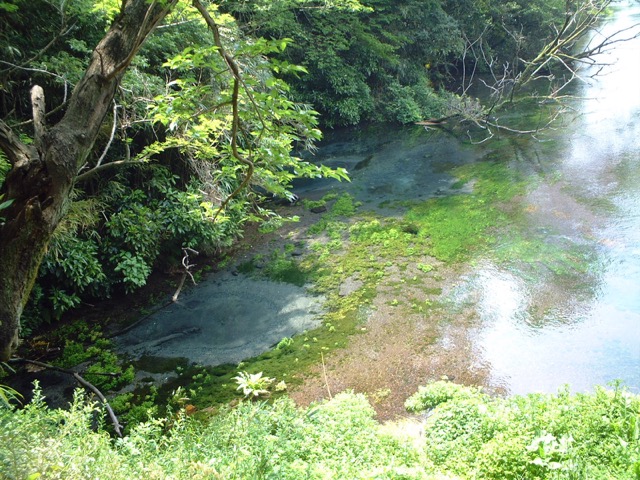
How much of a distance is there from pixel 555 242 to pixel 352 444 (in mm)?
5574

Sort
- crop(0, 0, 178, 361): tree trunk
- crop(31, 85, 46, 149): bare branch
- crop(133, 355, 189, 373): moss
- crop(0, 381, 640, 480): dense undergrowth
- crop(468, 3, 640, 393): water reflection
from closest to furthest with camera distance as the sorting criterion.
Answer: crop(0, 381, 640, 480): dense undergrowth
crop(0, 0, 178, 361): tree trunk
crop(31, 85, 46, 149): bare branch
crop(468, 3, 640, 393): water reflection
crop(133, 355, 189, 373): moss

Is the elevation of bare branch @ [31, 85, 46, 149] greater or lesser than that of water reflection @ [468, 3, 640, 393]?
greater

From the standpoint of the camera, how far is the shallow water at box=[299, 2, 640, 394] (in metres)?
5.12

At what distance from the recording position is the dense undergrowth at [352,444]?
2.23m

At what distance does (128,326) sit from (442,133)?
11877mm

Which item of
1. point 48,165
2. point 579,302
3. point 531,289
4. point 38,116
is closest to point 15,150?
point 48,165

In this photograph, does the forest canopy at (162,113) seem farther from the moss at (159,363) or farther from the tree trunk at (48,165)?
the moss at (159,363)

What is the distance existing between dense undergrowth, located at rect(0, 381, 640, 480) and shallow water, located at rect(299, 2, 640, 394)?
1372 millimetres

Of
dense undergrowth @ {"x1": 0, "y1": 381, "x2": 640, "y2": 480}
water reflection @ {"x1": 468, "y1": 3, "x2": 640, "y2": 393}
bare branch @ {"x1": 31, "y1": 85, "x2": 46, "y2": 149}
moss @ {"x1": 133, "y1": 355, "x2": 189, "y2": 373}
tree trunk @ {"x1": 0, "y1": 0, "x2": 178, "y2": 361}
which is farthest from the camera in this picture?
moss @ {"x1": 133, "y1": 355, "x2": 189, "y2": 373}

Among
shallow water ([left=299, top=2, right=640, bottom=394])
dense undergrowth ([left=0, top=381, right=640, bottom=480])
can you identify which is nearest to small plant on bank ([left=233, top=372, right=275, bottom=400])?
dense undergrowth ([left=0, top=381, right=640, bottom=480])

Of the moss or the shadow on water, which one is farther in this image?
the moss

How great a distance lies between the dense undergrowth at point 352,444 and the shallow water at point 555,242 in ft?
4.50

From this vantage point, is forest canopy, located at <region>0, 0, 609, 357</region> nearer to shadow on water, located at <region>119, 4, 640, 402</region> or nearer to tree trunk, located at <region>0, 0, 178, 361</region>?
tree trunk, located at <region>0, 0, 178, 361</region>

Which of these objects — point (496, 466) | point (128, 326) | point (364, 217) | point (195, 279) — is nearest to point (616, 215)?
point (364, 217)
